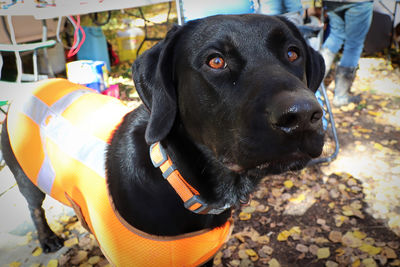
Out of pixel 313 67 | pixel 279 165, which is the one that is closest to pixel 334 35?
pixel 313 67

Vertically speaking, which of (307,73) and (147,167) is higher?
(307,73)

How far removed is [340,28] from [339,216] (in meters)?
3.12

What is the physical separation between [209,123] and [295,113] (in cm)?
47

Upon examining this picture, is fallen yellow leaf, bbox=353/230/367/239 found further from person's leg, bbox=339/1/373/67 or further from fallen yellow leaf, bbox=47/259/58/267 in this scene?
person's leg, bbox=339/1/373/67

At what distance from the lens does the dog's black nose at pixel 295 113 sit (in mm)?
999

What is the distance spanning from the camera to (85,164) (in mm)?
1687

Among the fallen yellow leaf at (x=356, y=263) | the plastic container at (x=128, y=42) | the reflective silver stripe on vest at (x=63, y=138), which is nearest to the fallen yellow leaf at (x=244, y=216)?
the fallen yellow leaf at (x=356, y=263)

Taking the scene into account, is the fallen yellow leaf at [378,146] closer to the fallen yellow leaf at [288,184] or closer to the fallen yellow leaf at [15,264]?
the fallen yellow leaf at [288,184]

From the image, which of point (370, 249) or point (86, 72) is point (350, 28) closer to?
point (370, 249)

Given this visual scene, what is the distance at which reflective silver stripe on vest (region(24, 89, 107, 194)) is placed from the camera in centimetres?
170

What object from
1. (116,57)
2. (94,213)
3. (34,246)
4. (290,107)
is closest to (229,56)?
(290,107)

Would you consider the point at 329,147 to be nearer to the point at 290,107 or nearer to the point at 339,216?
the point at 339,216

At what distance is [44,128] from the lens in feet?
6.22

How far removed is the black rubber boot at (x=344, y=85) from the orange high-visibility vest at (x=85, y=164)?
3.76 meters
